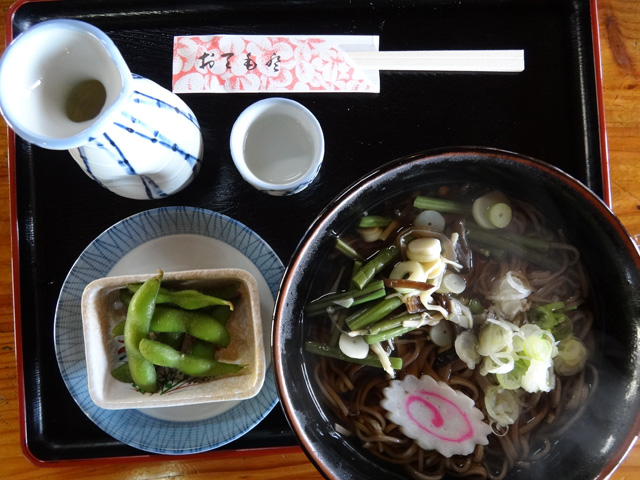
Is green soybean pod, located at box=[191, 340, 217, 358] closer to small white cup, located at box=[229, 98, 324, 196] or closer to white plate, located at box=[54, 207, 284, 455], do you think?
white plate, located at box=[54, 207, 284, 455]

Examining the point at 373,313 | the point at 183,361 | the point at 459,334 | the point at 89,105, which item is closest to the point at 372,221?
the point at 373,313

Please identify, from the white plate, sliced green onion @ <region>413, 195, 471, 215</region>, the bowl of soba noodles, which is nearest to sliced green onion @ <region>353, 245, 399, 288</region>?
the bowl of soba noodles

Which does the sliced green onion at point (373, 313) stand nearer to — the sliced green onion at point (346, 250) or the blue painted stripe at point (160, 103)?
the sliced green onion at point (346, 250)

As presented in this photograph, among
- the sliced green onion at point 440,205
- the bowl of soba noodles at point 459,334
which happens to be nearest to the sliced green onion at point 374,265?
the bowl of soba noodles at point 459,334

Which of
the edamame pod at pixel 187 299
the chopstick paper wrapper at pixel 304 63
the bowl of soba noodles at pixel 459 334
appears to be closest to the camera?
the bowl of soba noodles at pixel 459 334

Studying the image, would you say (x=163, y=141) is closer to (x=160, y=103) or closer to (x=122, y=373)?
(x=160, y=103)

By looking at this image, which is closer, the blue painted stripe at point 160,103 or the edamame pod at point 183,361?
the blue painted stripe at point 160,103
